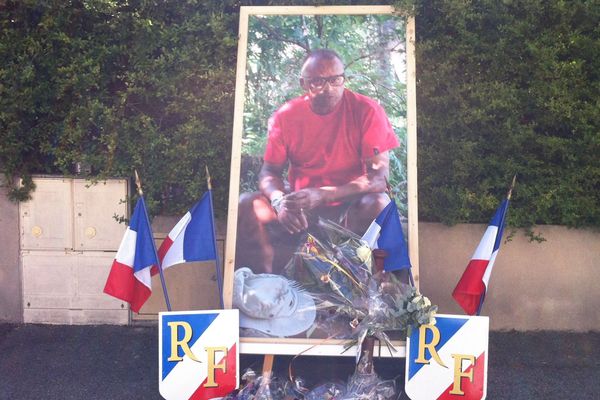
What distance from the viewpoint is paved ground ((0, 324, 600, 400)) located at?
15.9 ft

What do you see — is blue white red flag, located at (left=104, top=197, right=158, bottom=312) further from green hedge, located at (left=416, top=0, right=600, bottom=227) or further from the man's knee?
green hedge, located at (left=416, top=0, right=600, bottom=227)

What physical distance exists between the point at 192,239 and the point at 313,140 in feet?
3.87

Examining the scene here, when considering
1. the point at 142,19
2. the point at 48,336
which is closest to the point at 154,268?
the point at 48,336

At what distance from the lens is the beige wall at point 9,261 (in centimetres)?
581

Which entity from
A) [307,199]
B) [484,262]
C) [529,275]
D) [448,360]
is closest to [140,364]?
[307,199]

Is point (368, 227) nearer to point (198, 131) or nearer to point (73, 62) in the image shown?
point (198, 131)

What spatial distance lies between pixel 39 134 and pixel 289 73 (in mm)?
2298

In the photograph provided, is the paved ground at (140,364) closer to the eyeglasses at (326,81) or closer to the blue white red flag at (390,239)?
the blue white red flag at (390,239)

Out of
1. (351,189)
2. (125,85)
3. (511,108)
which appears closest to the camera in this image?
(351,189)

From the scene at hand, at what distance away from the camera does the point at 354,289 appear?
4.52 meters

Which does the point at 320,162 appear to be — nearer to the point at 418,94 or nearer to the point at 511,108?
the point at 418,94

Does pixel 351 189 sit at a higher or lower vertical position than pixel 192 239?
higher

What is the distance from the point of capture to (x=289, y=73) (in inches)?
194

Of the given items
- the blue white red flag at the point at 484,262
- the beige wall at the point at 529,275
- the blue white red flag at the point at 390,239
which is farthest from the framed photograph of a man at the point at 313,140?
the beige wall at the point at 529,275
